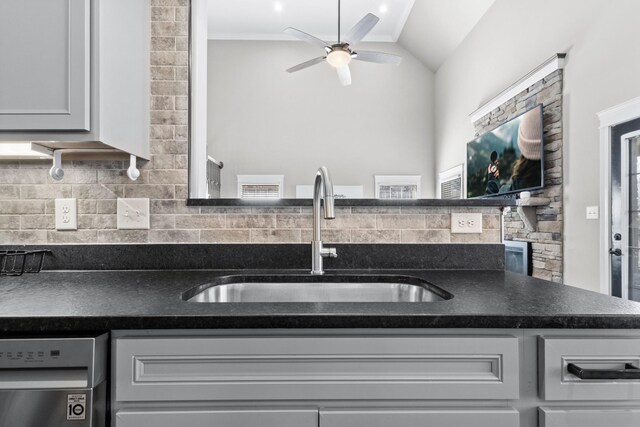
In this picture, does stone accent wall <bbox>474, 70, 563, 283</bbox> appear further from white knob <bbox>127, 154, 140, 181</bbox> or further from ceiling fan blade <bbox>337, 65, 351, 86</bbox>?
white knob <bbox>127, 154, 140, 181</bbox>

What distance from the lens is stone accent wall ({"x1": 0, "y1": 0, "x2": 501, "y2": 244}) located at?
1.42 m

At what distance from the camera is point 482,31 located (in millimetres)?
4410

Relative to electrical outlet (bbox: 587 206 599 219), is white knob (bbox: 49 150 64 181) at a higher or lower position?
higher

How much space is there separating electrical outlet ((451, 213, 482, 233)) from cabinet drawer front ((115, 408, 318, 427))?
926 mm

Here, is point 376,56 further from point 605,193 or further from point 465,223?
point 465,223

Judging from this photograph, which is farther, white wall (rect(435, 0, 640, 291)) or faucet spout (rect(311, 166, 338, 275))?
white wall (rect(435, 0, 640, 291))

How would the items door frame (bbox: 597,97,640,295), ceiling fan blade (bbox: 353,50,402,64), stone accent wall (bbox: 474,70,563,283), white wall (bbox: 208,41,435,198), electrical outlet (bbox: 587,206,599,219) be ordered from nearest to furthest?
1. door frame (bbox: 597,97,640,295)
2. electrical outlet (bbox: 587,206,599,219)
3. stone accent wall (bbox: 474,70,563,283)
4. ceiling fan blade (bbox: 353,50,402,64)
5. white wall (bbox: 208,41,435,198)

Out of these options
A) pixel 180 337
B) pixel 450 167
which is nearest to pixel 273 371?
→ pixel 180 337

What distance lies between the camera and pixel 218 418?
0.79 meters

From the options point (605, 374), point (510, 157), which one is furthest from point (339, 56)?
point (605, 374)

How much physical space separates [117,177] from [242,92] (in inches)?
193

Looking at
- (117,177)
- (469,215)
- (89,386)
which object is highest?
(117,177)

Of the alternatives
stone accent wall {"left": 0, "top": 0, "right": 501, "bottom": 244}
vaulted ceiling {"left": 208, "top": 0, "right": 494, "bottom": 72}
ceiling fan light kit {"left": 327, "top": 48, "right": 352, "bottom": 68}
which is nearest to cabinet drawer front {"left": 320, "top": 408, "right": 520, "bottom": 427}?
stone accent wall {"left": 0, "top": 0, "right": 501, "bottom": 244}

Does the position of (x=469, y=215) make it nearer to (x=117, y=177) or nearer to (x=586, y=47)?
(x=117, y=177)
